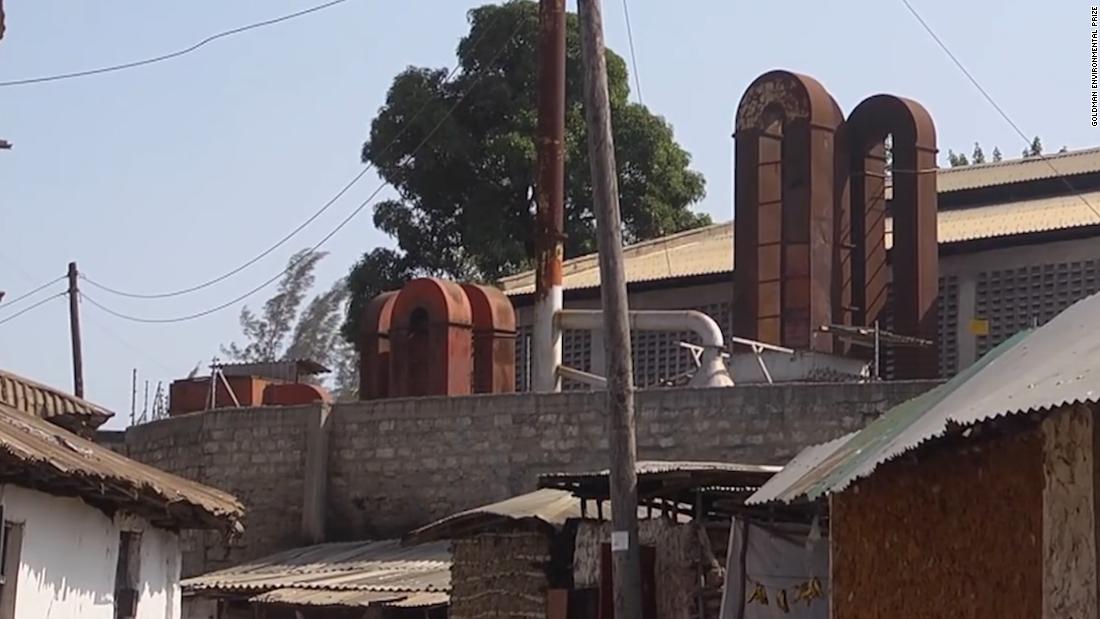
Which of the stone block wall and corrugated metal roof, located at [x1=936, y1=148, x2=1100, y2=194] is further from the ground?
corrugated metal roof, located at [x1=936, y1=148, x2=1100, y2=194]

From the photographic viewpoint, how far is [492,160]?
40969 millimetres

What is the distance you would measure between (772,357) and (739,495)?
34.3 feet

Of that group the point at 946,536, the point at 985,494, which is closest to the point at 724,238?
the point at 946,536

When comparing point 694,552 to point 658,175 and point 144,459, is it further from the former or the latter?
point 658,175

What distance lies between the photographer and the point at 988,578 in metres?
10.2

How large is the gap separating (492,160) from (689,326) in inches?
561

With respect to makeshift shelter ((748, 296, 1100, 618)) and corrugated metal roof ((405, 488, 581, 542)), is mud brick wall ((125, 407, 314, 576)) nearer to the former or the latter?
corrugated metal roof ((405, 488, 581, 542))

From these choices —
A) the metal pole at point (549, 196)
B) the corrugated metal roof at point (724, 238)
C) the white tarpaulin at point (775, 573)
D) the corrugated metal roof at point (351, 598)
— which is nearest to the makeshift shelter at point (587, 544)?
the white tarpaulin at point (775, 573)

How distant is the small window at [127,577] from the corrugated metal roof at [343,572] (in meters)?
3.76

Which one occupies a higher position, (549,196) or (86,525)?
(549,196)

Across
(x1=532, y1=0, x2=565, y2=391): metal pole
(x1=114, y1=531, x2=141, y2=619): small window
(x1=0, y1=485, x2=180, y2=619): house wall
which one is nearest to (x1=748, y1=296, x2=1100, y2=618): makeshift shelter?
Result: (x1=0, y1=485, x2=180, y2=619): house wall

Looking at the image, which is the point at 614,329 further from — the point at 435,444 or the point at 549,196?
the point at 549,196

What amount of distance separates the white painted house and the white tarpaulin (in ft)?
15.7

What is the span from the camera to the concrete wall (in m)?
22.9
